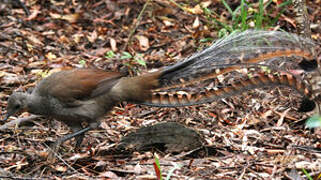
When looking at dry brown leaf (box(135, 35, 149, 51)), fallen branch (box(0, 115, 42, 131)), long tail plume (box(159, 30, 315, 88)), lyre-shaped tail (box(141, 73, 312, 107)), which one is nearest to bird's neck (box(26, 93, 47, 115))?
fallen branch (box(0, 115, 42, 131))

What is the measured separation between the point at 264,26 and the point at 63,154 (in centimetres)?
360

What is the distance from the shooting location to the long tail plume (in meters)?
4.08

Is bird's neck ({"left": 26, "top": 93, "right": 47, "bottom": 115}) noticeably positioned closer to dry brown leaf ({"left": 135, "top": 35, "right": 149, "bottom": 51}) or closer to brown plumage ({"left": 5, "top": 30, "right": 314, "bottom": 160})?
brown plumage ({"left": 5, "top": 30, "right": 314, "bottom": 160})

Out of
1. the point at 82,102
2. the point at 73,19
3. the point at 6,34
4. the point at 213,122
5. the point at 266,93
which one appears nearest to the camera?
the point at 82,102

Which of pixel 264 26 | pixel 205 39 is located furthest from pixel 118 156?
pixel 264 26

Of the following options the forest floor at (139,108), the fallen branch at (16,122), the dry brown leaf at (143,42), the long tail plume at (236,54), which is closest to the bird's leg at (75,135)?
the forest floor at (139,108)

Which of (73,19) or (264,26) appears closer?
(264,26)

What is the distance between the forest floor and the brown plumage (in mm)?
343

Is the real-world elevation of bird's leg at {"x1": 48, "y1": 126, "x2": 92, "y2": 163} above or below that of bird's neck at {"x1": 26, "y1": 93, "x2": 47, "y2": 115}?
below

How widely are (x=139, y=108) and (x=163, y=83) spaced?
4.18 ft

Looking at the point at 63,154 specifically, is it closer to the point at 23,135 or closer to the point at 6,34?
the point at 23,135

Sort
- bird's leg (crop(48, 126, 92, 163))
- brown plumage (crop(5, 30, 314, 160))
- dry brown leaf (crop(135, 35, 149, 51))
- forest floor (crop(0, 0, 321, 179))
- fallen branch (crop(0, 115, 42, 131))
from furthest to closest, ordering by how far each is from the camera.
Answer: dry brown leaf (crop(135, 35, 149, 51)) → fallen branch (crop(0, 115, 42, 131)) → bird's leg (crop(48, 126, 92, 163)) → forest floor (crop(0, 0, 321, 179)) → brown plumage (crop(5, 30, 314, 160))

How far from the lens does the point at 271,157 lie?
4621 millimetres

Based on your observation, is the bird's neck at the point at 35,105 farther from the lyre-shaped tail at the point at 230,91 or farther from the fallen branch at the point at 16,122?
the lyre-shaped tail at the point at 230,91
